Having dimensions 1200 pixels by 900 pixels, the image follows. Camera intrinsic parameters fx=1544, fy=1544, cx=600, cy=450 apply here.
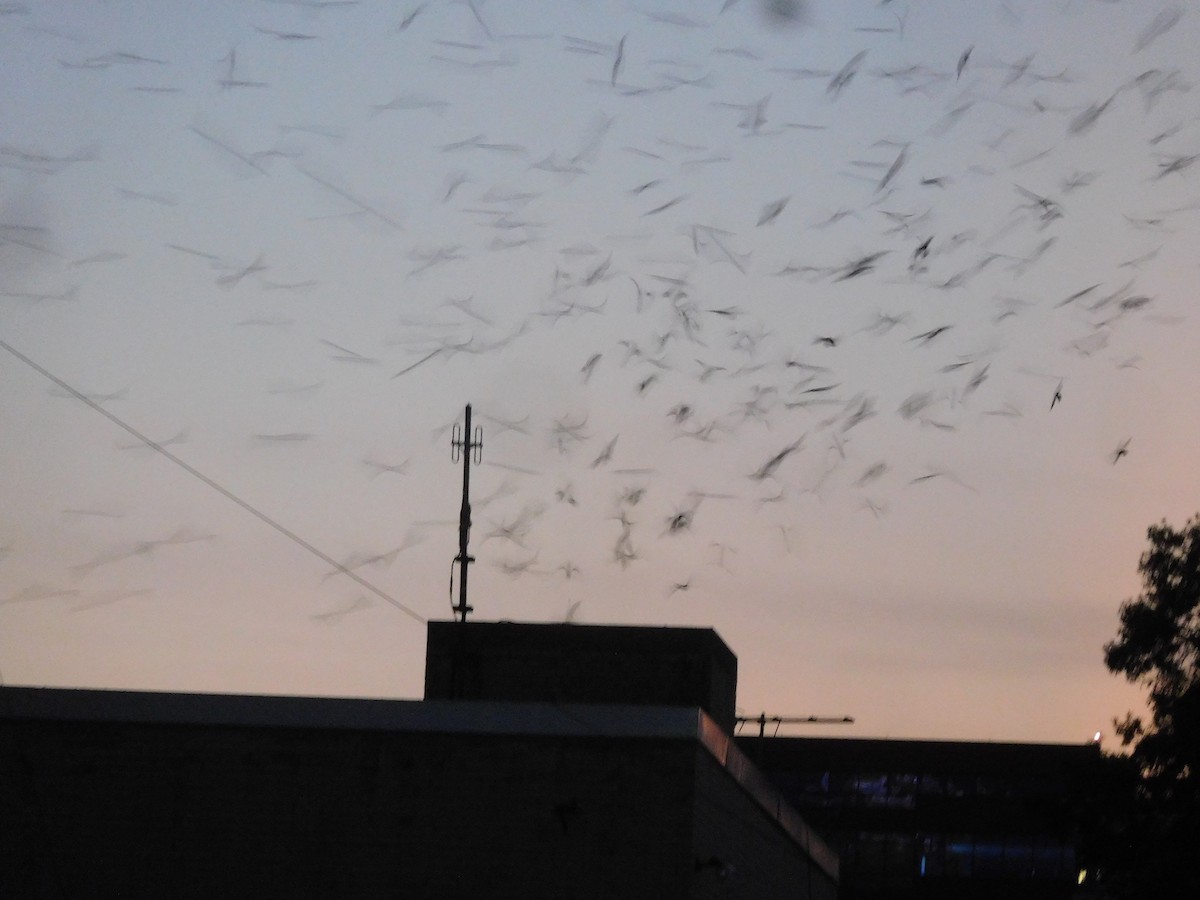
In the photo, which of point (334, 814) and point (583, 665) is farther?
point (583, 665)

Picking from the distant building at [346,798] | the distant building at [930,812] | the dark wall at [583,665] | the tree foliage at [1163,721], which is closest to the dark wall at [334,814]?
the distant building at [346,798]

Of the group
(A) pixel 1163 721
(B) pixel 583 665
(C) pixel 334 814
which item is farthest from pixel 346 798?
(A) pixel 1163 721

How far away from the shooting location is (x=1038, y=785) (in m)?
73.1

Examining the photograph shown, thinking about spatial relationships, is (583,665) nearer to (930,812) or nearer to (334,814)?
(334,814)

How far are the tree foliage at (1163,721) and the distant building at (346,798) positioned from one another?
2033 centimetres

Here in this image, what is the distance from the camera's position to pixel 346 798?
19281 millimetres

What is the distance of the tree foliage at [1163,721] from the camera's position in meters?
36.0

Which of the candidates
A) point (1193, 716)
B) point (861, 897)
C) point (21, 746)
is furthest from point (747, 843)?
point (861, 897)

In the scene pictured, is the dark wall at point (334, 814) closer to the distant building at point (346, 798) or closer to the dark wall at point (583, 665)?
the distant building at point (346, 798)

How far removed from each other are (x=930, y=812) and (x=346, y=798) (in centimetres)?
5852

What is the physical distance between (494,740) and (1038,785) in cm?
5944

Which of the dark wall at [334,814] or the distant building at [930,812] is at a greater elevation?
the distant building at [930,812]

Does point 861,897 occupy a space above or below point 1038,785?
below

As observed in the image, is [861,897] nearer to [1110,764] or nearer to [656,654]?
[1110,764]
